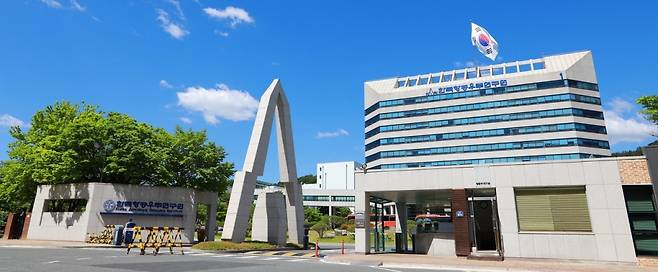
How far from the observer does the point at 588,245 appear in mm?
19906

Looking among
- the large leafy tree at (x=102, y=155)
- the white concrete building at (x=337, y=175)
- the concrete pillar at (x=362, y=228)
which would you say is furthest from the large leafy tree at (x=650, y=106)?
the white concrete building at (x=337, y=175)

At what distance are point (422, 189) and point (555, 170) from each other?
22.6ft

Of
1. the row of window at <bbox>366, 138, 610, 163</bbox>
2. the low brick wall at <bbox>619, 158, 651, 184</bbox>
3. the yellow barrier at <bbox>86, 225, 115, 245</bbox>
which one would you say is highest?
the row of window at <bbox>366, 138, 610, 163</bbox>

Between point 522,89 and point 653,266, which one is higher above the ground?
point 522,89

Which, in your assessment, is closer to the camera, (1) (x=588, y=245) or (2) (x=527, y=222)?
(1) (x=588, y=245)

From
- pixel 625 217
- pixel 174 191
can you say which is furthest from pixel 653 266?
pixel 174 191

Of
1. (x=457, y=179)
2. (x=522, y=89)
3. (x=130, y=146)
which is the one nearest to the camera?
(x=457, y=179)

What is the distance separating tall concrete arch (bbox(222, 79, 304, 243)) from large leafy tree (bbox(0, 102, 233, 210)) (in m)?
7.51

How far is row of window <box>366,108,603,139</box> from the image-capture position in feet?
289

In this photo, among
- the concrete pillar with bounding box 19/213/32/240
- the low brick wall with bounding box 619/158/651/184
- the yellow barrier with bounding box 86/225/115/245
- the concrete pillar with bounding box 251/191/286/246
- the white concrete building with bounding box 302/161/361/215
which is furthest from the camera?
the white concrete building with bounding box 302/161/361/215

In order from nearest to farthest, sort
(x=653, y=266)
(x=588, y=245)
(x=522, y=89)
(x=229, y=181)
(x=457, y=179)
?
(x=653, y=266)
(x=588, y=245)
(x=457, y=179)
(x=229, y=181)
(x=522, y=89)

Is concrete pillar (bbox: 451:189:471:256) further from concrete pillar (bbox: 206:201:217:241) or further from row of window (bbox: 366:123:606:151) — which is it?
row of window (bbox: 366:123:606:151)

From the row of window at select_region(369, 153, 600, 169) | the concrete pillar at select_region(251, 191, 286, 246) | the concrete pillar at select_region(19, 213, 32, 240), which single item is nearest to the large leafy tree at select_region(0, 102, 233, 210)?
the concrete pillar at select_region(19, 213, 32, 240)

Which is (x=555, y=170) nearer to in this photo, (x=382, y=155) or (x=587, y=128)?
(x=587, y=128)
